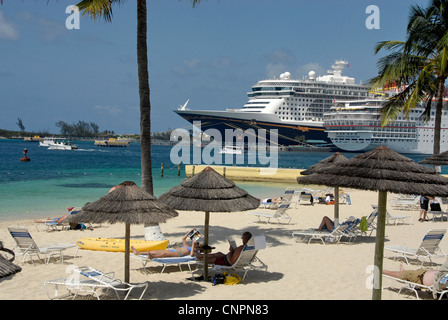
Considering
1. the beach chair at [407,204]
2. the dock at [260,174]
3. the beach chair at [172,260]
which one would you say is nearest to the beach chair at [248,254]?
the beach chair at [172,260]

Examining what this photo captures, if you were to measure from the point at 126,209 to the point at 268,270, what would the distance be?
2.69 m

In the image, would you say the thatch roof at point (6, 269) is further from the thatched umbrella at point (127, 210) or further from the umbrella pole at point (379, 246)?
the umbrella pole at point (379, 246)

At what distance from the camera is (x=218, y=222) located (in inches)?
461

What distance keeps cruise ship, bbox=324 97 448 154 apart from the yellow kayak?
196 ft

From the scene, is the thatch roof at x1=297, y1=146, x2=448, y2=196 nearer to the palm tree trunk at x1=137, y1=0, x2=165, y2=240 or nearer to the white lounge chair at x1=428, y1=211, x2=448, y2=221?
the palm tree trunk at x1=137, y1=0, x2=165, y2=240

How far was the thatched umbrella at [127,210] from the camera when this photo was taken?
5.33 meters

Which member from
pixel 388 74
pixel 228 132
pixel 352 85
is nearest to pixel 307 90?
pixel 352 85

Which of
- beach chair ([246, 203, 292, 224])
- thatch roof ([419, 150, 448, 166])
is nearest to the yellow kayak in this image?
beach chair ([246, 203, 292, 224])

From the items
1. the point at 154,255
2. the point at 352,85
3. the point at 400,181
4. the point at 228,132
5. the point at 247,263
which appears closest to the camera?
the point at 400,181

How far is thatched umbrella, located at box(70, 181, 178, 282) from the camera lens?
5.33 metres

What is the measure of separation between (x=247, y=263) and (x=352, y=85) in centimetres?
8132

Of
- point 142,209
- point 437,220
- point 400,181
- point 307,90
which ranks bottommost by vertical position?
point 437,220

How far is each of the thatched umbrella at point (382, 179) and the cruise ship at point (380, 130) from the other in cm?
6092
